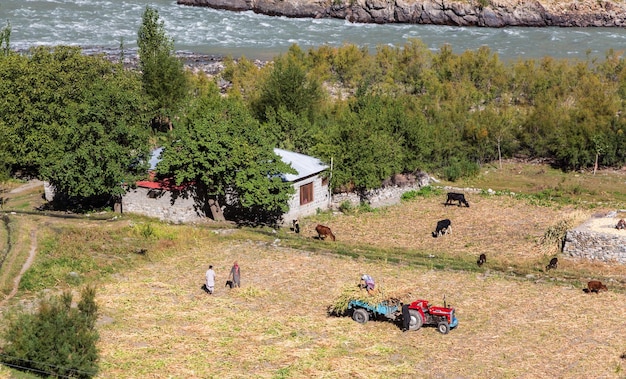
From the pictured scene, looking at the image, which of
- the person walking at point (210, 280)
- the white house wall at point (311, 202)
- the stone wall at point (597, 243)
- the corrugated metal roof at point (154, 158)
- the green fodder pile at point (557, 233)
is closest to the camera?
the person walking at point (210, 280)

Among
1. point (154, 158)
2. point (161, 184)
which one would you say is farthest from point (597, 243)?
point (154, 158)

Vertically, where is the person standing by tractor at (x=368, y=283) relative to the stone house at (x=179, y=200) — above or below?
above

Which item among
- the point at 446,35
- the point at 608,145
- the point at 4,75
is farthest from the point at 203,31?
the point at 608,145

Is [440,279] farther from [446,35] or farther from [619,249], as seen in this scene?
[446,35]

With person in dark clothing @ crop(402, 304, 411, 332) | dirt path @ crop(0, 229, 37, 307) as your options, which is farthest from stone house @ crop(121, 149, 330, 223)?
person in dark clothing @ crop(402, 304, 411, 332)

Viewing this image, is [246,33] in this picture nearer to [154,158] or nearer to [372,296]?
[154,158]

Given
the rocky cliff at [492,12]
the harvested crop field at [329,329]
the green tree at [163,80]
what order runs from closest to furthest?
the harvested crop field at [329,329], the green tree at [163,80], the rocky cliff at [492,12]

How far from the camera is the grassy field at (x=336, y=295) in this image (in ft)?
84.8

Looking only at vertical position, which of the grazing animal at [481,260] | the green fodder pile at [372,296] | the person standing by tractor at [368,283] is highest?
the person standing by tractor at [368,283]

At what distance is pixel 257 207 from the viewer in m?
42.5

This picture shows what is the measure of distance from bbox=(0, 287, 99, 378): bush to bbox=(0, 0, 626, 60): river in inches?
2374

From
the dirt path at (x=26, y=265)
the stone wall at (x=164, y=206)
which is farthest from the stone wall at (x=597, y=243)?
the dirt path at (x=26, y=265)

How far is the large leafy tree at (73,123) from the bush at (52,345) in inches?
704

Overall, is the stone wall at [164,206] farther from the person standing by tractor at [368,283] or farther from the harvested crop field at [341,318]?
the person standing by tractor at [368,283]
